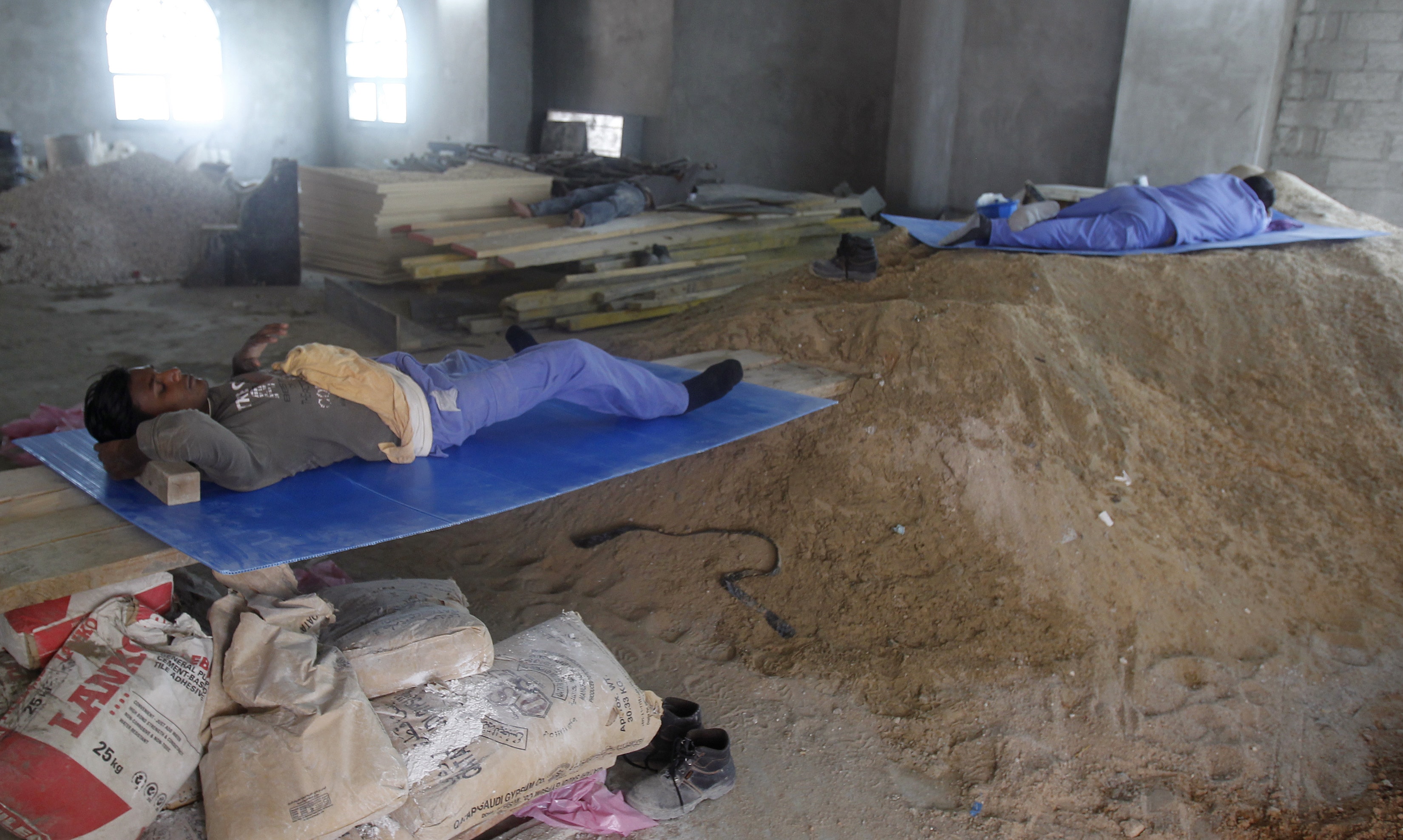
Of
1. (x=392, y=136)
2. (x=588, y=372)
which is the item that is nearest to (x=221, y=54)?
(x=392, y=136)

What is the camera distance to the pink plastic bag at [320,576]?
3.09 meters

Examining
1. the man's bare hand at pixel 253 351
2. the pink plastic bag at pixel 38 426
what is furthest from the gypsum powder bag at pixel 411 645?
the pink plastic bag at pixel 38 426

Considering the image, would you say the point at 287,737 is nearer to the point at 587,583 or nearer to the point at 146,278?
the point at 587,583

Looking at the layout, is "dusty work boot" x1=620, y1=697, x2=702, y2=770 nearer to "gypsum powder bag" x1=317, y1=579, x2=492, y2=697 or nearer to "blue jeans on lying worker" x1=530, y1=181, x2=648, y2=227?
"gypsum powder bag" x1=317, y1=579, x2=492, y2=697

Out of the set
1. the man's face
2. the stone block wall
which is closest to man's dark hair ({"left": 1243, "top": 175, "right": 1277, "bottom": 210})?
the stone block wall

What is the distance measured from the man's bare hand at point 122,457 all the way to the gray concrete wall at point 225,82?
11.7 metres

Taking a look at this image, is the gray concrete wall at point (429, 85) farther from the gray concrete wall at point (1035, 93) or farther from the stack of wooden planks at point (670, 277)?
the gray concrete wall at point (1035, 93)

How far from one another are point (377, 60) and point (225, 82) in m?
2.18

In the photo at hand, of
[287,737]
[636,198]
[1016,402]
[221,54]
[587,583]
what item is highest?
[221,54]

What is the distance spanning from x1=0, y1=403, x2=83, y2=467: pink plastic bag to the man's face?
131cm

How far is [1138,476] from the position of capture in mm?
3912

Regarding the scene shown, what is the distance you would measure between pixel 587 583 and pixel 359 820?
1.56 m

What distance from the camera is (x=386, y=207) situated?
6.54m

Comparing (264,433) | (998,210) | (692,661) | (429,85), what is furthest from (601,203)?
(429,85)
